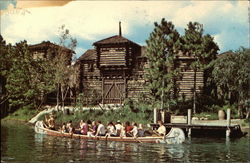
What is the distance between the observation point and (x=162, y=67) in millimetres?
23047

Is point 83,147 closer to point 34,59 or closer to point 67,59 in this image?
point 34,59

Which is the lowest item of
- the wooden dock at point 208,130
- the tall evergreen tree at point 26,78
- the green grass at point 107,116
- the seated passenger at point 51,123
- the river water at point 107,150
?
the river water at point 107,150

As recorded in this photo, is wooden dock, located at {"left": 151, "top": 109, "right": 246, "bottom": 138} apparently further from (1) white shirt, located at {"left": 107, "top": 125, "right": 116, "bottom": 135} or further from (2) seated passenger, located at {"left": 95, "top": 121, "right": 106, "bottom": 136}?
(2) seated passenger, located at {"left": 95, "top": 121, "right": 106, "bottom": 136}

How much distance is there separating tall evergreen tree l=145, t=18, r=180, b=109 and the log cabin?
654mm

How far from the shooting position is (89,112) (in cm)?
1956

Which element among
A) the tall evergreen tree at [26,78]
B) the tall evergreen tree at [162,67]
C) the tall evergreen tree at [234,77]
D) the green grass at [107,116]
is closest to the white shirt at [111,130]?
the green grass at [107,116]

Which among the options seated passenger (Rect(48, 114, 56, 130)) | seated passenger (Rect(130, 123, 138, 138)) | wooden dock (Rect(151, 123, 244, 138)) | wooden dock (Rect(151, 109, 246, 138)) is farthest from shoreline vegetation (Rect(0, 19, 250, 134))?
seated passenger (Rect(130, 123, 138, 138))

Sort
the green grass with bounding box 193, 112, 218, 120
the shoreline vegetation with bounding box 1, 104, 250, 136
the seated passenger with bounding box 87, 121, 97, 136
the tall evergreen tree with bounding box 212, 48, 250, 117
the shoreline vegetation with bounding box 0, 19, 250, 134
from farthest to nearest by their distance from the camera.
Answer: the green grass with bounding box 193, 112, 218, 120
the tall evergreen tree with bounding box 212, 48, 250, 117
the shoreline vegetation with bounding box 1, 104, 250, 136
the seated passenger with bounding box 87, 121, 97, 136
the shoreline vegetation with bounding box 0, 19, 250, 134

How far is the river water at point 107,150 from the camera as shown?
39.3 ft

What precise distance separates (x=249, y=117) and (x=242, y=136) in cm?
199

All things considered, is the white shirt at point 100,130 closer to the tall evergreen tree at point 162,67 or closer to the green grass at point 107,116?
the green grass at point 107,116

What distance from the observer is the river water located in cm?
1198

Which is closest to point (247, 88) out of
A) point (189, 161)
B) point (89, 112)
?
point (89, 112)

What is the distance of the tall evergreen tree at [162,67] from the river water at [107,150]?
17.0 ft
